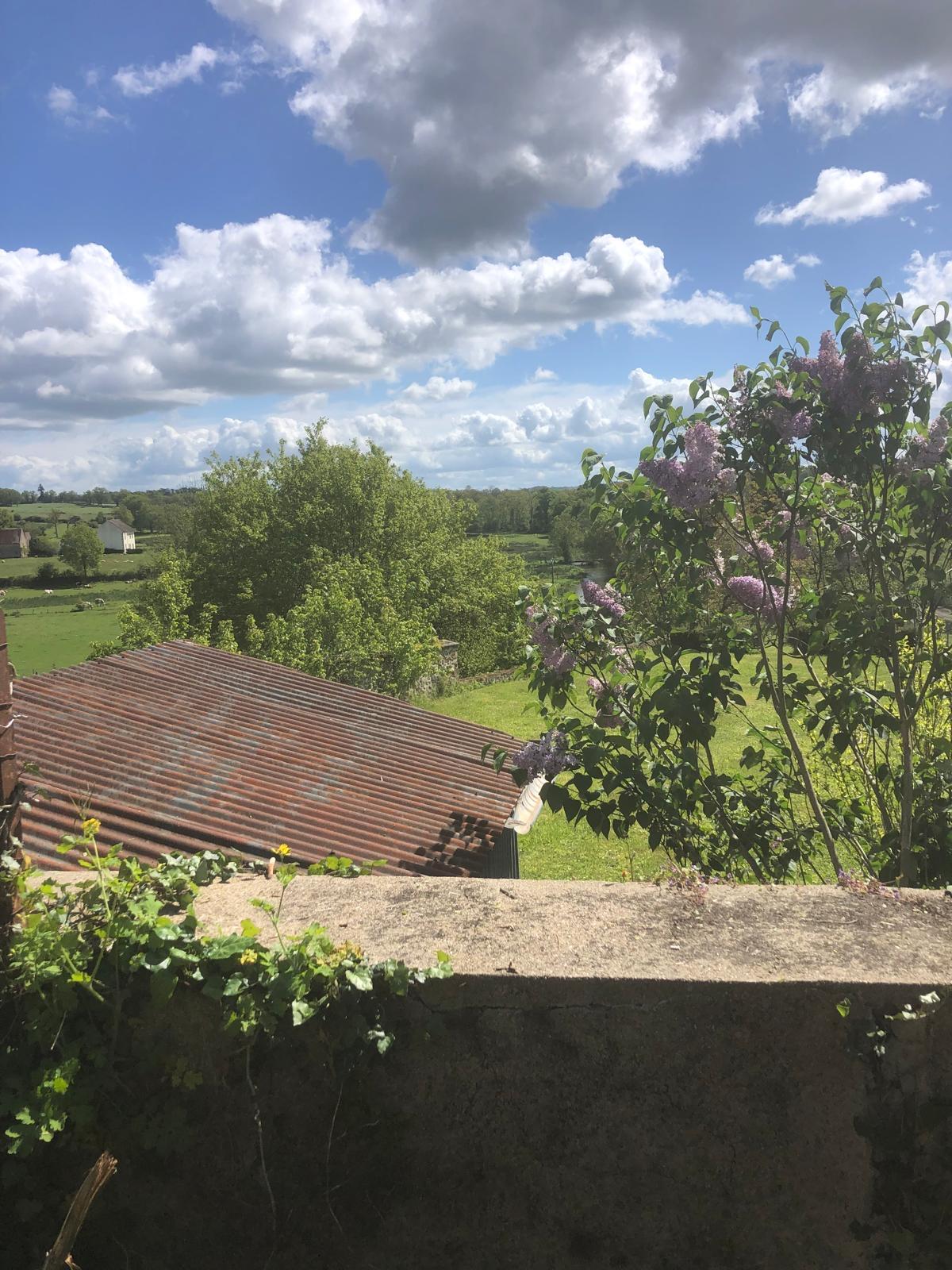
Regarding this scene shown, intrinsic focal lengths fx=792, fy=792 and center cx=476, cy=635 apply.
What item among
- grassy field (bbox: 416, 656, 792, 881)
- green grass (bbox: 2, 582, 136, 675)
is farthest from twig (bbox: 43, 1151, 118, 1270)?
green grass (bbox: 2, 582, 136, 675)

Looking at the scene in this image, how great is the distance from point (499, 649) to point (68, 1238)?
119ft

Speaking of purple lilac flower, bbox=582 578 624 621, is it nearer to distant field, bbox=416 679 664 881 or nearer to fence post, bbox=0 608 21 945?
fence post, bbox=0 608 21 945

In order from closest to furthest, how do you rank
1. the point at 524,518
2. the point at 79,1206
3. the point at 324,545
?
1. the point at 79,1206
2. the point at 324,545
3. the point at 524,518

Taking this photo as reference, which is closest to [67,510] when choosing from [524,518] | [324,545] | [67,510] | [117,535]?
[67,510]

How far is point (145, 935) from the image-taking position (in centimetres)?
189

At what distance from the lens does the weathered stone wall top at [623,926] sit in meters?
1.90

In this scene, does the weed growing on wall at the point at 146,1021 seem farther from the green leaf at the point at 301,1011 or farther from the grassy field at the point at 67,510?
the grassy field at the point at 67,510

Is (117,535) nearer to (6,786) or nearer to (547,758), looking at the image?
(547,758)

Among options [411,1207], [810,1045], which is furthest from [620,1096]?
[411,1207]

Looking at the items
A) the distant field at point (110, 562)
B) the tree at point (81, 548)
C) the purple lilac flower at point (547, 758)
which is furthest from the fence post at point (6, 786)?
the tree at point (81, 548)

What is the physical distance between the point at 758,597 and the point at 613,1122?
268cm

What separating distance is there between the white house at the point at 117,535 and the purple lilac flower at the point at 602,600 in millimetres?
128727

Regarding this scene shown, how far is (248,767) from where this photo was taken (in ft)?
21.1

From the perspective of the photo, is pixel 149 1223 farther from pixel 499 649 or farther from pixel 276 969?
pixel 499 649
